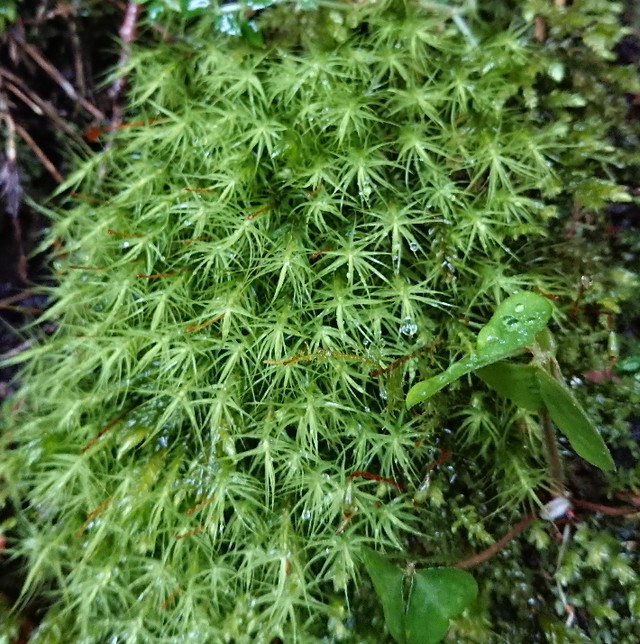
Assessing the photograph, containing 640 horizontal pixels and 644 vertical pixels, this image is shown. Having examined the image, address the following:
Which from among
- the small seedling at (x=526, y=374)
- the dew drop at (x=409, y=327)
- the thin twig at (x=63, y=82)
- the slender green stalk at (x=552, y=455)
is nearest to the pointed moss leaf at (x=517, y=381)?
the small seedling at (x=526, y=374)

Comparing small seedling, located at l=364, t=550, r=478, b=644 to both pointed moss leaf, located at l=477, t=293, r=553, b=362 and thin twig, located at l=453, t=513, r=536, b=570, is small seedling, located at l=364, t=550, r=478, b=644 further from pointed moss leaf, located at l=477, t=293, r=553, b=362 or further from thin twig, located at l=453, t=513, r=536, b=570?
pointed moss leaf, located at l=477, t=293, r=553, b=362

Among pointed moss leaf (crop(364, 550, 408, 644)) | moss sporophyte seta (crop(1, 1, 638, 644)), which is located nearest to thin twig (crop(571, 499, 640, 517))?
moss sporophyte seta (crop(1, 1, 638, 644))

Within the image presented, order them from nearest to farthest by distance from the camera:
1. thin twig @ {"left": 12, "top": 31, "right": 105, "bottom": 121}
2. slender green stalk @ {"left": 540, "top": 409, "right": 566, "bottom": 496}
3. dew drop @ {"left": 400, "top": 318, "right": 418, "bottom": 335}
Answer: slender green stalk @ {"left": 540, "top": 409, "right": 566, "bottom": 496}, dew drop @ {"left": 400, "top": 318, "right": 418, "bottom": 335}, thin twig @ {"left": 12, "top": 31, "right": 105, "bottom": 121}

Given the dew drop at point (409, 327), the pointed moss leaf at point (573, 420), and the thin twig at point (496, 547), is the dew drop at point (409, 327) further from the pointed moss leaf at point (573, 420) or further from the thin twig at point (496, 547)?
the thin twig at point (496, 547)

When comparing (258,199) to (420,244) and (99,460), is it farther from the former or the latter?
(99,460)

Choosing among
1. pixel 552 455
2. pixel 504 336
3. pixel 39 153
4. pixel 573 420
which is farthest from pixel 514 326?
pixel 39 153

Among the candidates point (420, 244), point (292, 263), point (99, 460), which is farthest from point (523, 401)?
point (99, 460)
